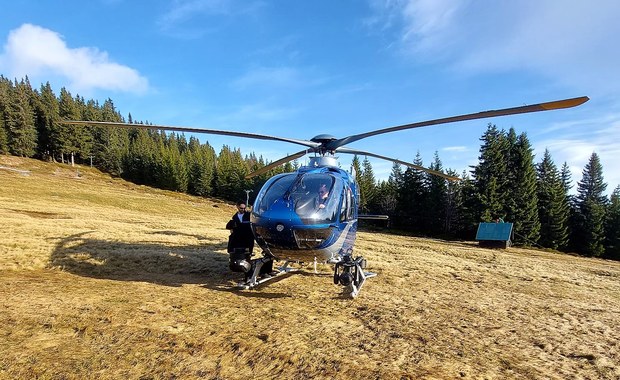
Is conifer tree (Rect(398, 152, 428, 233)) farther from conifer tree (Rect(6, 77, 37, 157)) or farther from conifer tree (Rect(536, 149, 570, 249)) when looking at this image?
conifer tree (Rect(6, 77, 37, 157))

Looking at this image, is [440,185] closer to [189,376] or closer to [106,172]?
[189,376]

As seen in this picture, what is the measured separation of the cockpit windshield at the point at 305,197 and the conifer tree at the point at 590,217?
5795cm

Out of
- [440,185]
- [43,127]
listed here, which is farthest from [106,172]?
[440,185]

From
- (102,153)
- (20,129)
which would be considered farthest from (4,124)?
(102,153)

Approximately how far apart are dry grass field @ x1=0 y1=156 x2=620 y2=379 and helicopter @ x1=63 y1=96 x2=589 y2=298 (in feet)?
2.60

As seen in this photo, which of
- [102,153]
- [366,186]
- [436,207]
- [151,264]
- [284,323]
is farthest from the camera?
[102,153]

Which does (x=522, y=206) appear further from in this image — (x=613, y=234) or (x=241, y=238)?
(x=241, y=238)

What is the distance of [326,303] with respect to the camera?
27.3 ft

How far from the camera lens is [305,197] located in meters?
7.83

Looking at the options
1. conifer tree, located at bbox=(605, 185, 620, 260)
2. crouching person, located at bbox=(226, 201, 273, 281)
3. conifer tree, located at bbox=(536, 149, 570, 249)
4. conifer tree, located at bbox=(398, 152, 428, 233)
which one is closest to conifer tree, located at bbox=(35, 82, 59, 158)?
conifer tree, located at bbox=(398, 152, 428, 233)

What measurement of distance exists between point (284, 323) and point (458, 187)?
60.3 meters

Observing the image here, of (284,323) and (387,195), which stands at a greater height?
(387,195)

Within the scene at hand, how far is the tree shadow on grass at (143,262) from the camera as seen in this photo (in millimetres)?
10289

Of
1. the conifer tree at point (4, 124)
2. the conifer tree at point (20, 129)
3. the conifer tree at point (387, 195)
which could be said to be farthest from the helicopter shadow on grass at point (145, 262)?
the conifer tree at point (20, 129)
